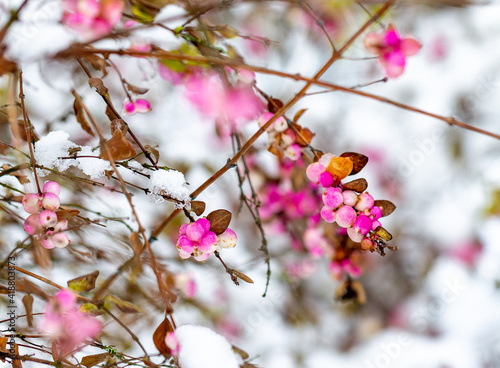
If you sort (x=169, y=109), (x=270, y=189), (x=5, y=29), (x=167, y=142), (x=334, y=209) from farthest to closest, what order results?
(x=169, y=109) < (x=167, y=142) < (x=270, y=189) < (x=334, y=209) < (x=5, y=29)

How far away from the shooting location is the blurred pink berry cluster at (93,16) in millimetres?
569

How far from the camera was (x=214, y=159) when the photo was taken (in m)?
1.76

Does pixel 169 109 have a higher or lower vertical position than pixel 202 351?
higher

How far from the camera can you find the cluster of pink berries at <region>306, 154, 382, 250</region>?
0.58 m

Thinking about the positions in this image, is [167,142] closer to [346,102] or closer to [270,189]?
[270,189]

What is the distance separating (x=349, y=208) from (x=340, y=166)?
0.06 meters

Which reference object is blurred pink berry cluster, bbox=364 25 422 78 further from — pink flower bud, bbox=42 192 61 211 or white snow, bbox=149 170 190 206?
pink flower bud, bbox=42 192 61 211

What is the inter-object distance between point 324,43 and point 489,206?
3.76 ft

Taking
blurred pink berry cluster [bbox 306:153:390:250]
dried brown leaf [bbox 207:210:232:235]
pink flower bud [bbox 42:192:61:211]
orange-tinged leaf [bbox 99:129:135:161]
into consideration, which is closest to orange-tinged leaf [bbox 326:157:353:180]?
blurred pink berry cluster [bbox 306:153:390:250]

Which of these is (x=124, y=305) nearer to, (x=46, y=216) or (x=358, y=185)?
(x=46, y=216)

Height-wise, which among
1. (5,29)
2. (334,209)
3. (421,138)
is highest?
(421,138)

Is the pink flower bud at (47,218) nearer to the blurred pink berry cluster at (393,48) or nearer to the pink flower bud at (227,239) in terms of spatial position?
the pink flower bud at (227,239)

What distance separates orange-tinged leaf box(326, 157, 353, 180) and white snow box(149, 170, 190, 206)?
205 mm

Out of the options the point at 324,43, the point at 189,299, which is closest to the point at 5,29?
the point at 189,299
